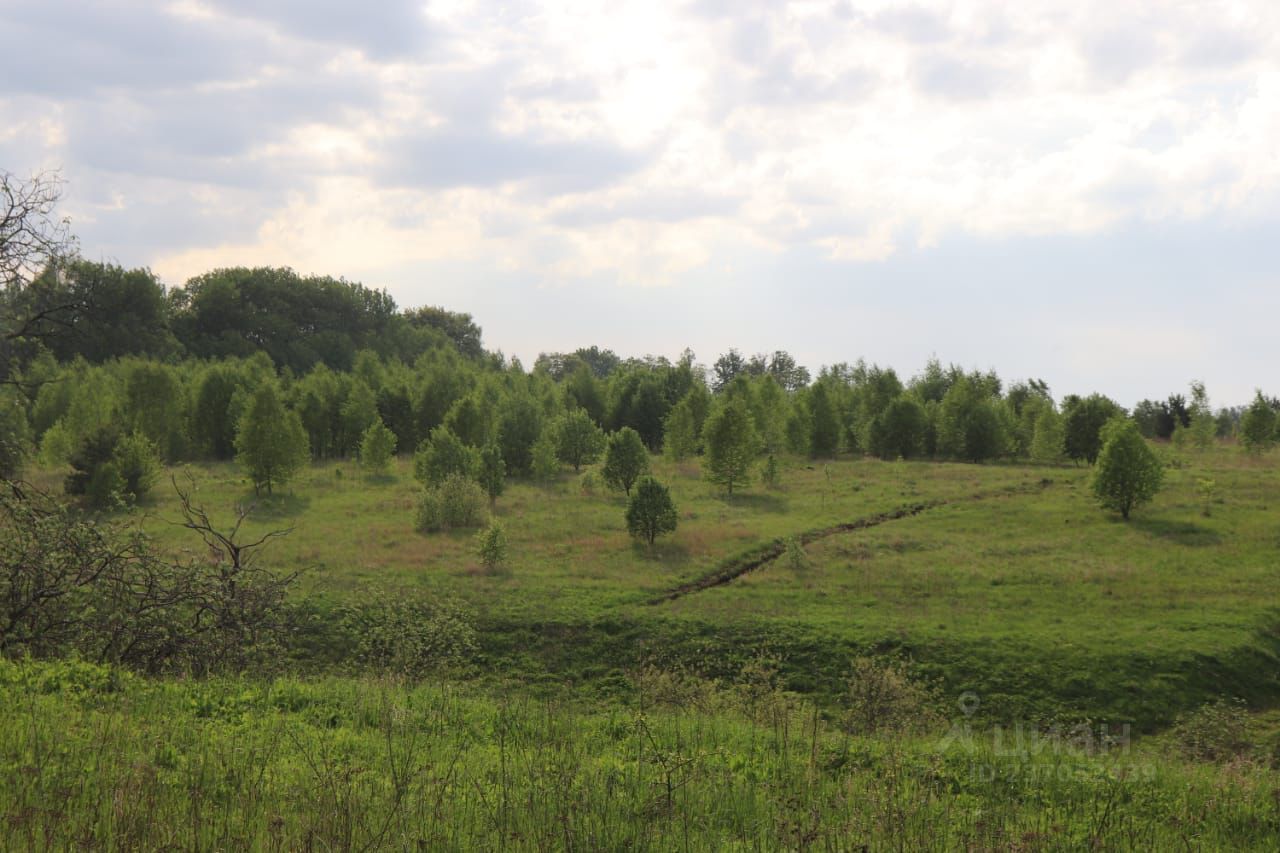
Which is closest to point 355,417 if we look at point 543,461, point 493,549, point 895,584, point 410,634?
point 543,461

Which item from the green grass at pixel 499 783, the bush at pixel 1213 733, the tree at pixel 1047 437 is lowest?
the bush at pixel 1213 733

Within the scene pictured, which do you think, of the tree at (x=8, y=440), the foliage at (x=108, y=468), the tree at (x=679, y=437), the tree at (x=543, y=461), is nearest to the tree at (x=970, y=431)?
the tree at (x=679, y=437)

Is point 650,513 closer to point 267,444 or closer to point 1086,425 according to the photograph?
point 267,444

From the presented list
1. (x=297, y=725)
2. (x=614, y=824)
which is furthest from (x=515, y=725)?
(x=614, y=824)

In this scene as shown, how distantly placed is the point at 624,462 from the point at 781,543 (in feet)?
49.8

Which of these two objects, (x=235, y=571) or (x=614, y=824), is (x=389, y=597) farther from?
(x=614, y=824)

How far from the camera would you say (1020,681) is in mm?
23188

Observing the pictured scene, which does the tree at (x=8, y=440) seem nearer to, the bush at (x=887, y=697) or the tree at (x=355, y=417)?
the bush at (x=887, y=697)

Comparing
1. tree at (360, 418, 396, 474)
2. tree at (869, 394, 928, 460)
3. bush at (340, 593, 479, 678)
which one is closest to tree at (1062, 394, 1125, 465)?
tree at (869, 394, 928, 460)

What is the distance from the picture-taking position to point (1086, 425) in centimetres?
6700

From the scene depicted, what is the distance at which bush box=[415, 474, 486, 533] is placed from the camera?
4250 cm

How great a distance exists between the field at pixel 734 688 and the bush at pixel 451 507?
1.17 meters

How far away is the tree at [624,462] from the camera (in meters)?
52.1

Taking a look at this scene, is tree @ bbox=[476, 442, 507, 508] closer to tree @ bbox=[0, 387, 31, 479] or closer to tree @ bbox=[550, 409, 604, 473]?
tree @ bbox=[550, 409, 604, 473]
